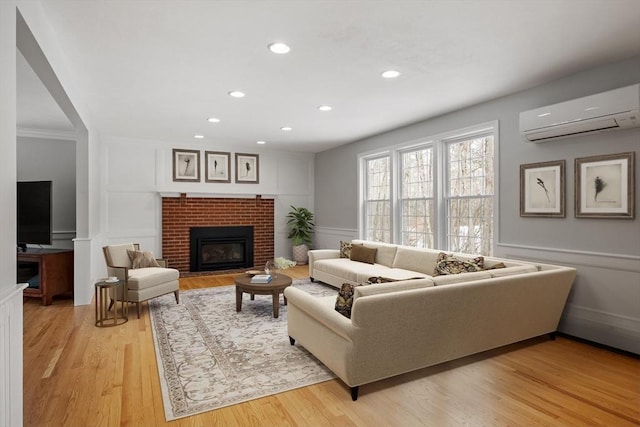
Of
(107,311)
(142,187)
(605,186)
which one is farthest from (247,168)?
(605,186)

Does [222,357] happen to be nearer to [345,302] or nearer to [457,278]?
[345,302]

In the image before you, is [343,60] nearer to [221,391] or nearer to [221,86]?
[221,86]

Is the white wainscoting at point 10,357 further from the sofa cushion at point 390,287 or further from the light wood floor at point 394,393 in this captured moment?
the sofa cushion at point 390,287

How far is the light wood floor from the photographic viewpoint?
7.27 feet

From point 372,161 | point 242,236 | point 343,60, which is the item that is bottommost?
point 242,236

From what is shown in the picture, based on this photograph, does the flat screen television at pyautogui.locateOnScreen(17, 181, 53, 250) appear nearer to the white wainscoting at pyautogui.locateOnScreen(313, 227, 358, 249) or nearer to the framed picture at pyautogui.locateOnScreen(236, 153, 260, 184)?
the framed picture at pyautogui.locateOnScreen(236, 153, 260, 184)

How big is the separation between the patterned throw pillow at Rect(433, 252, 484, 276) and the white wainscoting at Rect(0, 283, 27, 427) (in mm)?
3690

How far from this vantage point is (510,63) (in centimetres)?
325

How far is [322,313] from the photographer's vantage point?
2.66 m

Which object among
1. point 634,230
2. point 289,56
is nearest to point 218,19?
point 289,56

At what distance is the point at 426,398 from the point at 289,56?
9.42 ft

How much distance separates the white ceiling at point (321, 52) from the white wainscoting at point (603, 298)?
180 cm

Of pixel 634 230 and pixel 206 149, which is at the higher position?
pixel 206 149

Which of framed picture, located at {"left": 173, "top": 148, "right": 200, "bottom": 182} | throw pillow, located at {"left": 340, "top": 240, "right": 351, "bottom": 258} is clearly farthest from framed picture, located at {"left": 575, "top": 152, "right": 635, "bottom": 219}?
framed picture, located at {"left": 173, "top": 148, "right": 200, "bottom": 182}
